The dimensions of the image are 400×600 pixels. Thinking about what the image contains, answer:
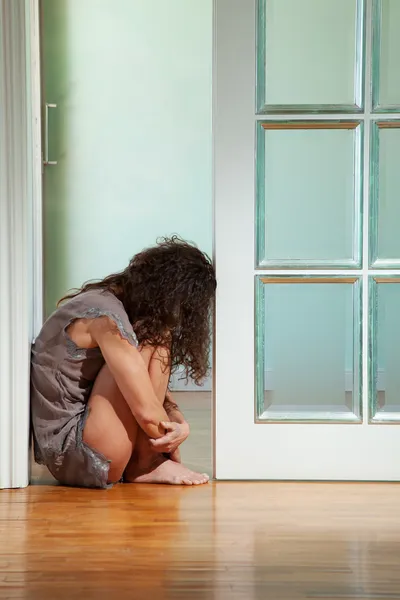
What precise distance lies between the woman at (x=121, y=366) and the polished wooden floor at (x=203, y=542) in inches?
3.8

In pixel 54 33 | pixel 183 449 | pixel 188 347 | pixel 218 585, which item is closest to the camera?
pixel 218 585

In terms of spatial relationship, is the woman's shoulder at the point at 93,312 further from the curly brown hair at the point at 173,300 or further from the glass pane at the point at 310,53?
the glass pane at the point at 310,53

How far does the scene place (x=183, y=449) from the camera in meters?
2.88

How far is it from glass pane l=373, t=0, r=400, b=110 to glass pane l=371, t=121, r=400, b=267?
3.0 inches

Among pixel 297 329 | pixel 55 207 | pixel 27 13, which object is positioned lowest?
pixel 297 329

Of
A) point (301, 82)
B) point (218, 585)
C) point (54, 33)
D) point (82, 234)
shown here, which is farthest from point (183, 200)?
point (218, 585)

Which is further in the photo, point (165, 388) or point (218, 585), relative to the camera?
point (165, 388)

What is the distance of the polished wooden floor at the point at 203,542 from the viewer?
1430mm

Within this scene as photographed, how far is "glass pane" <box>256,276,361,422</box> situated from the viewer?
2305 mm

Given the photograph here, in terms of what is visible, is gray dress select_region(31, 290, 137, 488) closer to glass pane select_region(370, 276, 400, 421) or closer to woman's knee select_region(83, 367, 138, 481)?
woman's knee select_region(83, 367, 138, 481)

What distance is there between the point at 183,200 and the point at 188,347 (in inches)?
103

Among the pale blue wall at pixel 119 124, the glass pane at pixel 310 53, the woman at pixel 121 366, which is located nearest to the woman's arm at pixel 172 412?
the woman at pixel 121 366

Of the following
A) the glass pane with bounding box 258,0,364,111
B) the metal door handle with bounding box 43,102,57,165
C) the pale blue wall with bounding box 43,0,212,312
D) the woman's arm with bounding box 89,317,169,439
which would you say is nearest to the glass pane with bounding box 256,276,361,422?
the woman's arm with bounding box 89,317,169,439

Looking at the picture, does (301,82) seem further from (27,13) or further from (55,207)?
(55,207)
